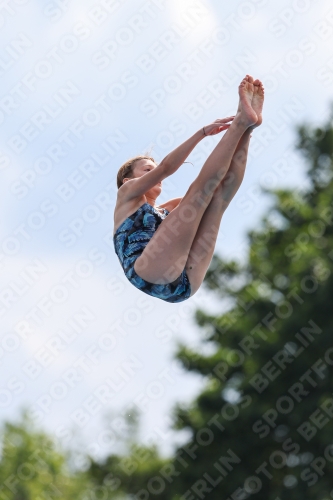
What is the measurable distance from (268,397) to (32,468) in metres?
15.1

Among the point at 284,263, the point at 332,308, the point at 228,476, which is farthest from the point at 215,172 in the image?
the point at 284,263

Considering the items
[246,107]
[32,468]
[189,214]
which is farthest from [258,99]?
[32,468]

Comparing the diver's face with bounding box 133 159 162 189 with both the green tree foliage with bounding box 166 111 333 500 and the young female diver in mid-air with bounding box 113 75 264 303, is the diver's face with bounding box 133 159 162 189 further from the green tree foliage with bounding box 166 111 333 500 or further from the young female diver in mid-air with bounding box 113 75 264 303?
the green tree foliage with bounding box 166 111 333 500

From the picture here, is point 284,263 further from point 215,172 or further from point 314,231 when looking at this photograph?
point 215,172

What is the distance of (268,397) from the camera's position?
1723 cm

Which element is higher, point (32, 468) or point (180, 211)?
point (180, 211)

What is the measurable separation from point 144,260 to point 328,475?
40.6ft

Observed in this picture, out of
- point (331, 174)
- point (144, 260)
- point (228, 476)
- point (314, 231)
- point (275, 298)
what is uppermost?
point (331, 174)

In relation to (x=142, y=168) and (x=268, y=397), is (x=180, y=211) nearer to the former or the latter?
(x=142, y=168)

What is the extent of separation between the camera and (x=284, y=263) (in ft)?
64.1

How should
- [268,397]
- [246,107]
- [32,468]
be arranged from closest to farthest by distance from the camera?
[246,107], [268,397], [32,468]

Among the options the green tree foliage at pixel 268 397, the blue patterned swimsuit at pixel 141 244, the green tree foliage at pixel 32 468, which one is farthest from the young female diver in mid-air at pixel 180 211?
the green tree foliage at pixel 32 468

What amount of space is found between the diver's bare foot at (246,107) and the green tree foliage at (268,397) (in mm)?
11810

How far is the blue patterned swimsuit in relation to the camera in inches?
219
